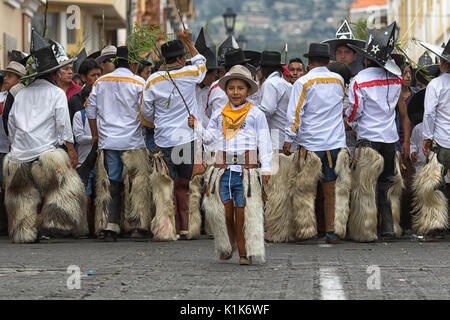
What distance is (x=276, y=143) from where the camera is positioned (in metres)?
13.7

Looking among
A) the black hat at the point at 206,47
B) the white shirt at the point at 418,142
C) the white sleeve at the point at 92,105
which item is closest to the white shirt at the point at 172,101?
the white sleeve at the point at 92,105

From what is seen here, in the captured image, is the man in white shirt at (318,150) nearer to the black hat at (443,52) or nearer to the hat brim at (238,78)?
the black hat at (443,52)

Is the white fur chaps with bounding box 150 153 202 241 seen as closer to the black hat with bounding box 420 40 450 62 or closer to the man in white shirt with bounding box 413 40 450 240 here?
the man in white shirt with bounding box 413 40 450 240

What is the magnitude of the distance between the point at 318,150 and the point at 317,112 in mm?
437

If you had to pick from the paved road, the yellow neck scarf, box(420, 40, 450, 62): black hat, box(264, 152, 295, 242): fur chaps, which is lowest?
the paved road

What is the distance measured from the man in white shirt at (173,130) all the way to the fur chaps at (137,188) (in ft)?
0.65

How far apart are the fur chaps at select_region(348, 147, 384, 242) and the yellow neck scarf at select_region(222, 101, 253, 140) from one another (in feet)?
9.21

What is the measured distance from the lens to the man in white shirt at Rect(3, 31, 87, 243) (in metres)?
12.8

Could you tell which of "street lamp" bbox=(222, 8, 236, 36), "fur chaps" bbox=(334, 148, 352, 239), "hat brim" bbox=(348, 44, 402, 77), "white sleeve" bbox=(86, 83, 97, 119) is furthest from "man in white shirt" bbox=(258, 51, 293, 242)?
"street lamp" bbox=(222, 8, 236, 36)

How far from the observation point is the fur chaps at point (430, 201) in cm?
1270

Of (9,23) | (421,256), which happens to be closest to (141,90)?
(421,256)

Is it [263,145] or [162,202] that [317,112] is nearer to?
[162,202]

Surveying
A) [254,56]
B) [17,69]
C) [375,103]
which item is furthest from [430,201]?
[17,69]

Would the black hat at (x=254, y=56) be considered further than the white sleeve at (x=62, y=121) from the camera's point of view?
Yes
